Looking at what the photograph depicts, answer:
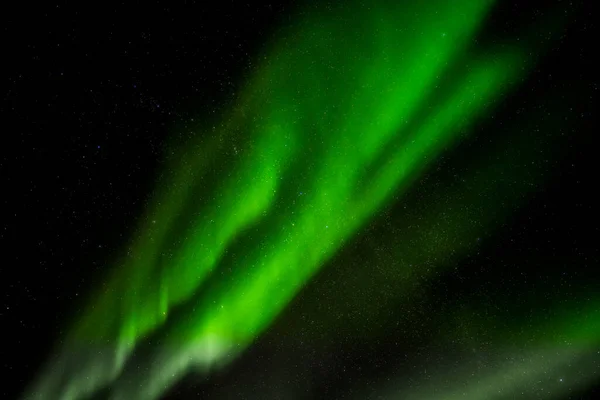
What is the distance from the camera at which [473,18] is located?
83 centimetres

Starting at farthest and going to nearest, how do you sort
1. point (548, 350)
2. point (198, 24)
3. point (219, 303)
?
point (219, 303) → point (548, 350) → point (198, 24)

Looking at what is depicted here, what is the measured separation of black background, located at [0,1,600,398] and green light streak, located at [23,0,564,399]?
0.18 feet

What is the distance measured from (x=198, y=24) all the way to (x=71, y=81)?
0.26 metres

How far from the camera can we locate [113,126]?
0.83 metres

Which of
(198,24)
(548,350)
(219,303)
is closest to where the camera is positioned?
(198,24)

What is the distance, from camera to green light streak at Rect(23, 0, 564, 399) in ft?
2.80

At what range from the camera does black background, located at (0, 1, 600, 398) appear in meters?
0.77

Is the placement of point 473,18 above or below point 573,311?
above

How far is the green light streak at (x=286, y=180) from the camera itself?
0.85 meters

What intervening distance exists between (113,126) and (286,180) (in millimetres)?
366

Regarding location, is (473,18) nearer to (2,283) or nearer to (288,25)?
(288,25)

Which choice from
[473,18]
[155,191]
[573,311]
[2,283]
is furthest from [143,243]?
[573,311]

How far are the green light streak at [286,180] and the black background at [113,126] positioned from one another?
0.18 ft

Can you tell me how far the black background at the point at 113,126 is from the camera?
77 cm
